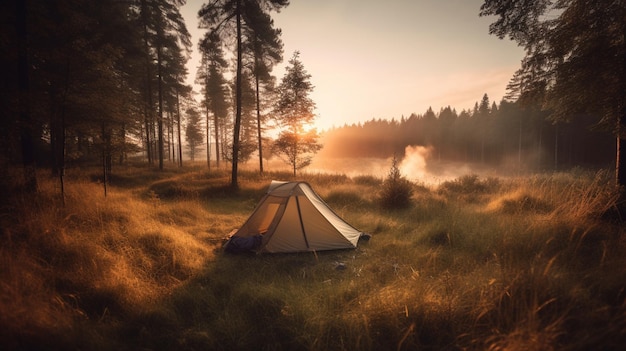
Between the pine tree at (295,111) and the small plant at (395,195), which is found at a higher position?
the pine tree at (295,111)

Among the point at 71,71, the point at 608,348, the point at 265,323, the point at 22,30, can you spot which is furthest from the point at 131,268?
the point at 22,30

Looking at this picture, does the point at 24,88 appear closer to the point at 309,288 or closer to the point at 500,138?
the point at 309,288

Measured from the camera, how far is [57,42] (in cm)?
729

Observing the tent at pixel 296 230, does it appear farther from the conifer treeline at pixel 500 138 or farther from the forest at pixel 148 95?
the conifer treeline at pixel 500 138

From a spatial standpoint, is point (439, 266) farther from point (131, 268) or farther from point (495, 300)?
point (131, 268)

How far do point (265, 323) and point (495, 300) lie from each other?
2940mm

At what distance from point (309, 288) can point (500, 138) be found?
1947 inches

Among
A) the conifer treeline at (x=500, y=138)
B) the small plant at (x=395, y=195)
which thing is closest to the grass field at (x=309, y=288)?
the small plant at (x=395, y=195)

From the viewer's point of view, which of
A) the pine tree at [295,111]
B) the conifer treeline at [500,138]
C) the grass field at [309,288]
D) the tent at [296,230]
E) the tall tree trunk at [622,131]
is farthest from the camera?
the conifer treeline at [500,138]

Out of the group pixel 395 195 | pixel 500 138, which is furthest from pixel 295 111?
pixel 500 138

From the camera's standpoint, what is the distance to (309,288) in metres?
4.19

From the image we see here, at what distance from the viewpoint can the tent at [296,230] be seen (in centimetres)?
616

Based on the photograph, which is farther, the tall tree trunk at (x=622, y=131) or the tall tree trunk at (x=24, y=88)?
the tall tree trunk at (x=24, y=88)

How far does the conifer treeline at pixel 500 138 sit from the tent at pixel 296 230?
21.9m
